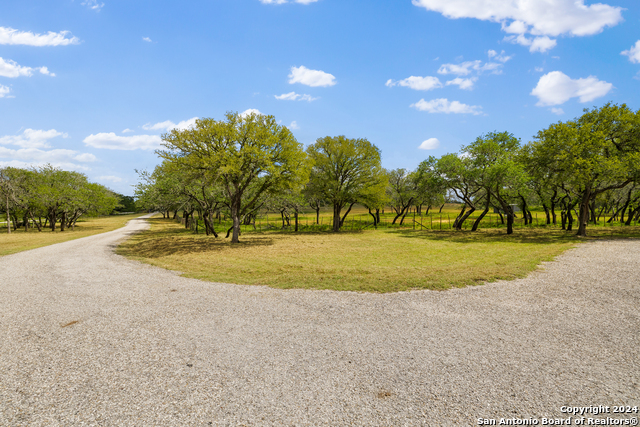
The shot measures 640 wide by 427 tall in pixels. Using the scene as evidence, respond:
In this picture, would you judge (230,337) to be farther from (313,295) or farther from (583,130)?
(583,130)

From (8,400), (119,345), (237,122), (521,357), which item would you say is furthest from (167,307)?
(237,122)

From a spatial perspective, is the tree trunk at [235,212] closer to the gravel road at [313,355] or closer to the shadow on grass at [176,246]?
the shadow on grass at [176,246]

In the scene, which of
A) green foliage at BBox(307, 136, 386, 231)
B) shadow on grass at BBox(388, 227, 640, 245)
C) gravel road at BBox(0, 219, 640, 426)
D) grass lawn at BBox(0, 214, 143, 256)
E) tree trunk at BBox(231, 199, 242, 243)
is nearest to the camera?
gravel road at BBox(0, 219, 640, 426)

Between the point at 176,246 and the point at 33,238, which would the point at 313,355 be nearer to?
the point at 176,246

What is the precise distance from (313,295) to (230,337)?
3.26 metres

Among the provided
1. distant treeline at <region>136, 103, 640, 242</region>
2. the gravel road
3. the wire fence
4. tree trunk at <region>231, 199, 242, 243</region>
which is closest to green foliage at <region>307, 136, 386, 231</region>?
distant treeline at <region>136, 103, 640, 242</region>

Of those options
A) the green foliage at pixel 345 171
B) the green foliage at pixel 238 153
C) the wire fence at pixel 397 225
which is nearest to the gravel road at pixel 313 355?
the green foliage at pixel 238 153

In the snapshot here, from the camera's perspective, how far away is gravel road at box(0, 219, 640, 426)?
12.5 ft

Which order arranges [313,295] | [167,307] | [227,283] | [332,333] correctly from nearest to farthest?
[332,333] < [167,307] < [313,295] < [227,283]

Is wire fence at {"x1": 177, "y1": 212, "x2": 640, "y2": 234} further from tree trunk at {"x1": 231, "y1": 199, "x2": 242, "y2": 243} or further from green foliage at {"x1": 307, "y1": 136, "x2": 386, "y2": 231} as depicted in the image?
tree trunk at {"x1": 231, "y1": 199, "x2": 242, "y2": 243}

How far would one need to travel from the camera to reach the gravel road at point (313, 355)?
3.80 meters

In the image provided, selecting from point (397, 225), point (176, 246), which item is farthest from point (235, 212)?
point (397, 225)

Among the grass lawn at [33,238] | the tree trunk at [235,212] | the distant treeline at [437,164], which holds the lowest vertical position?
the grass lawn at [33,238]

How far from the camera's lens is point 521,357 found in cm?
499
